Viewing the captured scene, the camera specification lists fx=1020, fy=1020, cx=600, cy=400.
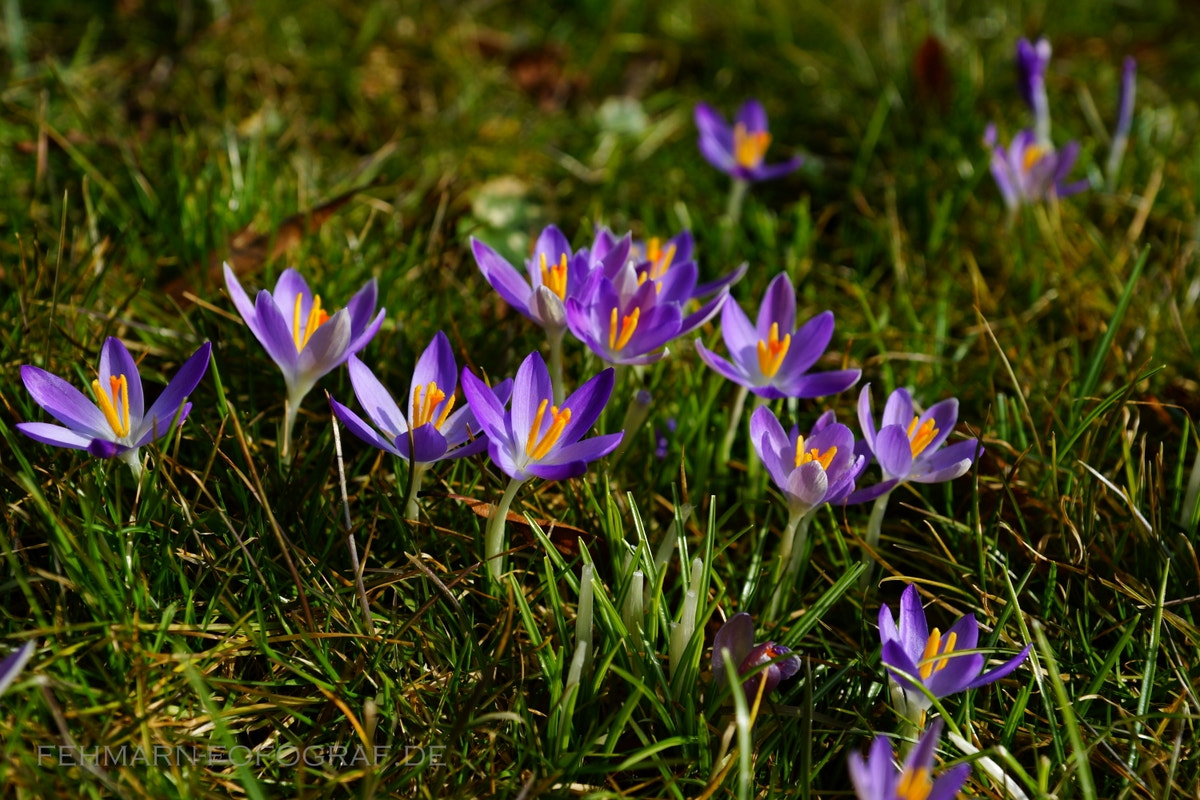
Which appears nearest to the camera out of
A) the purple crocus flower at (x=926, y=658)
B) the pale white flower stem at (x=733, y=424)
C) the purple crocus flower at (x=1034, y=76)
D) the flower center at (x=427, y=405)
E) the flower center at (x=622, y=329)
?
the purple crocus flower at (x=926, y=658)

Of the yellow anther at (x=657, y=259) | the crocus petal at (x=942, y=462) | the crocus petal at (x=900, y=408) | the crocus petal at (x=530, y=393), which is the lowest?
the crocus petal at (x=942, y=462)

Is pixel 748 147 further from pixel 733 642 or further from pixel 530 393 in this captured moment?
pixel 733 642

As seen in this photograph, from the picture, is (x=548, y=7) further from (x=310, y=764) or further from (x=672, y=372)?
(x=310, y=764)

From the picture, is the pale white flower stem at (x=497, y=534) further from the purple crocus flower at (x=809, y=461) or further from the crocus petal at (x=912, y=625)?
the crocus petal at (x=912, y=625)

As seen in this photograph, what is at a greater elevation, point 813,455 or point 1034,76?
point 1034,76

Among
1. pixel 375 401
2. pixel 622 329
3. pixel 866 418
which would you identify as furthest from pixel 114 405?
pixel 866 418

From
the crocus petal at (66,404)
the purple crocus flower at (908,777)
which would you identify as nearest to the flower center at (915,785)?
the purple crocus flower at (908,777)
